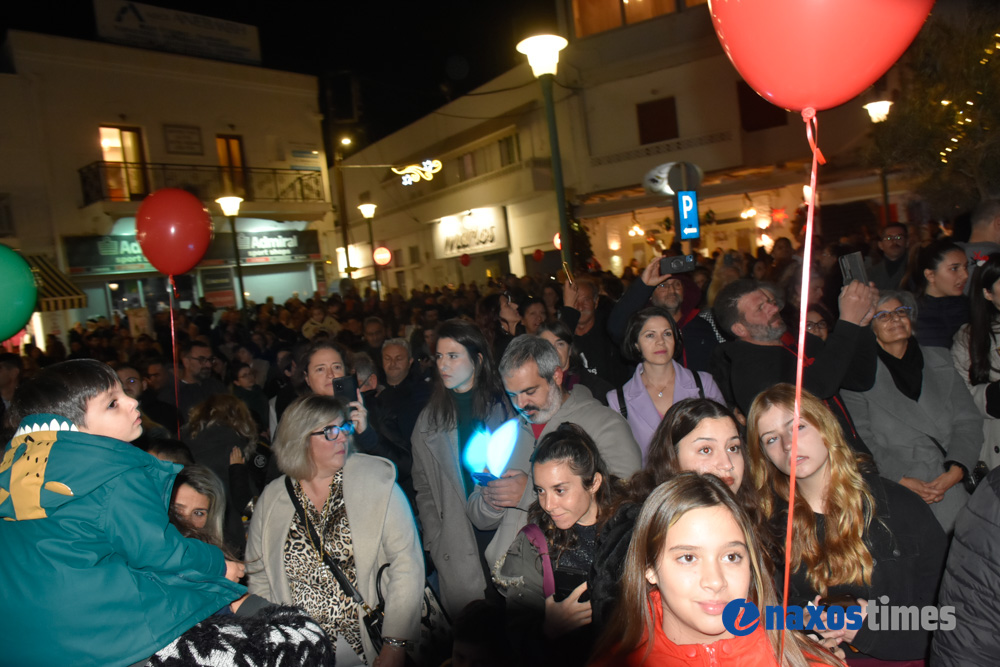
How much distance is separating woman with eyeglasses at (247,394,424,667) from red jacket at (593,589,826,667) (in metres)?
1.32

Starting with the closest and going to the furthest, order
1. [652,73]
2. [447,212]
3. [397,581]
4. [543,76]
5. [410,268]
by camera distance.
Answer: [397,581]
[543,76]
[652,73]
[447,212]
[410,268]

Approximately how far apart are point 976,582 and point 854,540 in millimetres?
538

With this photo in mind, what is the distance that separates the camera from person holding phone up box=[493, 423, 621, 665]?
100.0 inches

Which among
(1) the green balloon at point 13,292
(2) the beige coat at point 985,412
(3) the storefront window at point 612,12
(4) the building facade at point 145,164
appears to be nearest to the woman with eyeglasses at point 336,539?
(1) the green balloon at point 13,292

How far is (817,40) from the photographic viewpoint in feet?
7.07

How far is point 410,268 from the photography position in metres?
29.1

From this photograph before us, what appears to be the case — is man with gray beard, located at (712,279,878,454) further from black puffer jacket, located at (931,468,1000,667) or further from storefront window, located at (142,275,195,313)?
storefront window, located at (142,275,195,313)

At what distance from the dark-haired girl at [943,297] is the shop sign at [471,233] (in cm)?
1951

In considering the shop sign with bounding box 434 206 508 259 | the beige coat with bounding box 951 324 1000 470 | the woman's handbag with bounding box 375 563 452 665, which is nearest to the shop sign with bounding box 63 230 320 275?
the shop sign with bounding box 434 206 508 259

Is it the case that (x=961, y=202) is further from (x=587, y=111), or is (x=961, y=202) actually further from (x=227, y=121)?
(x=227, y=121)

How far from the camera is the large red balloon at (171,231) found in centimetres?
595

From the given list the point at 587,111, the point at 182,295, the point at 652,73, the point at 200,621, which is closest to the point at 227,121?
the point at 182,295

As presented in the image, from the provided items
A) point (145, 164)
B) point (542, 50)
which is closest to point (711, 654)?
point (542, 50)

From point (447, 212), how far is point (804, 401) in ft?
80.3
